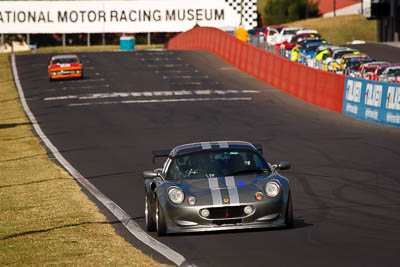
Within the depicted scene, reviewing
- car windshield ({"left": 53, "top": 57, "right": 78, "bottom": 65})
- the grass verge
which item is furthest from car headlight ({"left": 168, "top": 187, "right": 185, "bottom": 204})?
car windshield ({"left": 53, "top": 57, "right": 78, "bottom": 65})

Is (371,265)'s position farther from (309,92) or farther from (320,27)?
(320,27)

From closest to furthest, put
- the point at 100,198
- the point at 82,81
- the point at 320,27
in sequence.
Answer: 1. the point at 100,198
2. the point at 82,81
3. the point at 320,27

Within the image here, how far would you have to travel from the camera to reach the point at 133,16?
357 feet

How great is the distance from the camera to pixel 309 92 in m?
39.1

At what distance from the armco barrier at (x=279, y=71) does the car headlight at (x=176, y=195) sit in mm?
22783

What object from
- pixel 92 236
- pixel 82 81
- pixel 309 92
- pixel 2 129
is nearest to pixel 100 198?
pixel 92 236

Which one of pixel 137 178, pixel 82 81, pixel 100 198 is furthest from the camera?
pixel 82 81

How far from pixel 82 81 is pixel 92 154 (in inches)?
1173

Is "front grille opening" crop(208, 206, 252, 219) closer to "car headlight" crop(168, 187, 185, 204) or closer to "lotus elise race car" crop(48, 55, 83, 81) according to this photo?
"car headlight" crop(168, 187, 185, 204)

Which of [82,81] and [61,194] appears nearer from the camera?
[61,194]

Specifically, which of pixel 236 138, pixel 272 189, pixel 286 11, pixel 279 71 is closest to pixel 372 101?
pixel 236 138

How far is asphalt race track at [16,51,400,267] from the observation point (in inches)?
449

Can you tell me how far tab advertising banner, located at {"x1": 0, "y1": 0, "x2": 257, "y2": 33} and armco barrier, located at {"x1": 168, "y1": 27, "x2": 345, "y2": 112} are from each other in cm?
3636

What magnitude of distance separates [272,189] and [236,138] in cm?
1564
